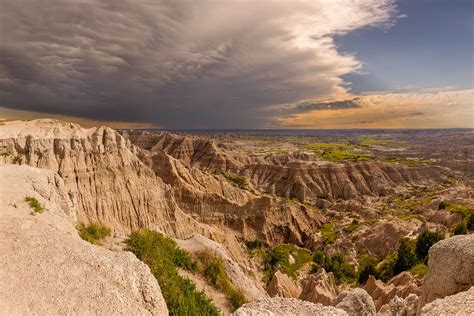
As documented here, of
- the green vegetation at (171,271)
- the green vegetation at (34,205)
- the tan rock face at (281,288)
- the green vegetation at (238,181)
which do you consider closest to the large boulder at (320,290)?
the tan rock face at (281,288)

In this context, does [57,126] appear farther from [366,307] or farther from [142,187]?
[366,307]

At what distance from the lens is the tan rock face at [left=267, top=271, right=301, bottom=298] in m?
30.6

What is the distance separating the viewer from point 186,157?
14975cm

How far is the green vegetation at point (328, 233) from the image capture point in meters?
59.0

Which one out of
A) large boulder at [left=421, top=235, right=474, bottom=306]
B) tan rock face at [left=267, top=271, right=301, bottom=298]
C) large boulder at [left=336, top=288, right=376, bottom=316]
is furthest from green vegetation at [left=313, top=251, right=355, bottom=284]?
large boulder at [left=421, top=235, right=474, bottom=306]

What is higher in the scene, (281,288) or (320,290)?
(320,290)

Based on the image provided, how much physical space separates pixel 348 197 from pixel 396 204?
21.1 meters

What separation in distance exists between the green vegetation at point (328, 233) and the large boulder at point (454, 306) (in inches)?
1936

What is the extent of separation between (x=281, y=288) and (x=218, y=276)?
15030 mm

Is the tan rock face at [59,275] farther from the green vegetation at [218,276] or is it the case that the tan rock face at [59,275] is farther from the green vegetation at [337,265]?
the green vegetation at [337,265]

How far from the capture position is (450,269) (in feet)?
48.0

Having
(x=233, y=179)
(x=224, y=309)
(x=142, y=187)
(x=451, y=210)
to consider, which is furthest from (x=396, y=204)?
(x=224, y=309)

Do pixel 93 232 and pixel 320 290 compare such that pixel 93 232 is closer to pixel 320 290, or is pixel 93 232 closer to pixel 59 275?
pixel 59 275

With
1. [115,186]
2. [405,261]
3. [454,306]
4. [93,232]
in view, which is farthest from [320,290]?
[115,186]
